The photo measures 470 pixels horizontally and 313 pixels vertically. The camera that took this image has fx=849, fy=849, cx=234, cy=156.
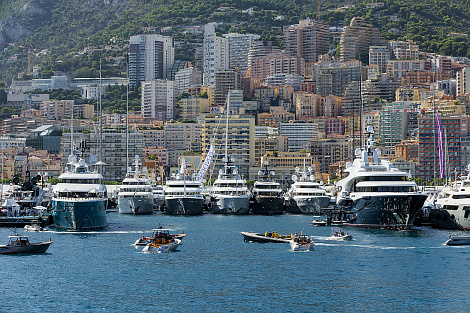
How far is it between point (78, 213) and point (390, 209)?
35517mm

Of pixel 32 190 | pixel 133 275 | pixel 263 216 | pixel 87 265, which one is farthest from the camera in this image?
pixel 263 216

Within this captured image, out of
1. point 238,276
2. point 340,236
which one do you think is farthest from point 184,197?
point 238,276

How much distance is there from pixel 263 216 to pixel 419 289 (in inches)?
2859

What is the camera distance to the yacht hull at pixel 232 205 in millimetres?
137500

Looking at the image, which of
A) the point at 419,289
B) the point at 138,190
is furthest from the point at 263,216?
the point at 419,289

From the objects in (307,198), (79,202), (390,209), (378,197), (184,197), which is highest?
(378,197)

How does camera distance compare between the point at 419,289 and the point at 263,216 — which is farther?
the point at 263,216

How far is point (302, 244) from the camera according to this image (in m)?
80.9

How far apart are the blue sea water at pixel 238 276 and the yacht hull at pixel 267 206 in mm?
47468

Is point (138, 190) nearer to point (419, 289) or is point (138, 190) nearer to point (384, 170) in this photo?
point (384, 170)

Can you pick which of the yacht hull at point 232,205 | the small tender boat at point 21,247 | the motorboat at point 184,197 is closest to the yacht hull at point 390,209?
the small tender boat at point 21,247

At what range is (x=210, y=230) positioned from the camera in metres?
104

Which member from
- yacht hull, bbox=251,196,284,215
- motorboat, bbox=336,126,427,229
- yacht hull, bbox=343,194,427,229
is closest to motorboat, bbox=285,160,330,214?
yacht hull, bbox=251,196,284,215

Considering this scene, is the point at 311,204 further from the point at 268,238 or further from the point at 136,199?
the point at 268,238
